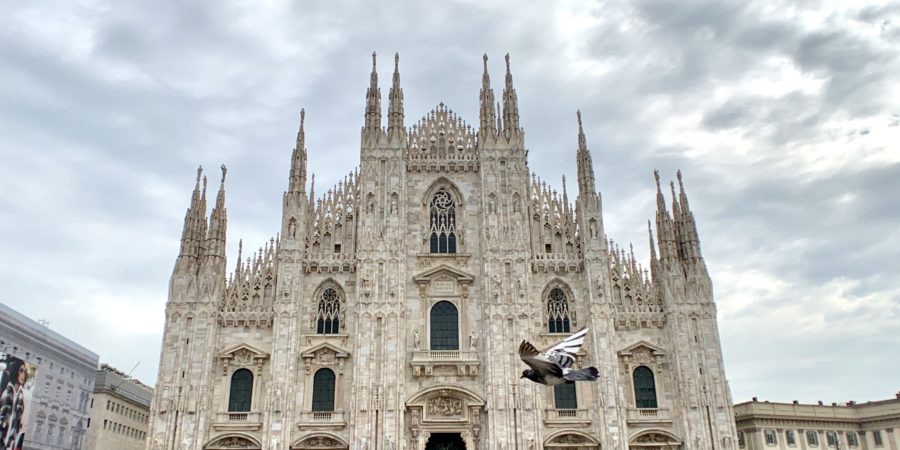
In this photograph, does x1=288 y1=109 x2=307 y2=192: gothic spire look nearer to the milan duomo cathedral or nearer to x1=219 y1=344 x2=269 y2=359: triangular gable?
the milan duomo cathedral

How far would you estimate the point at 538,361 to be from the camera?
17.9 m

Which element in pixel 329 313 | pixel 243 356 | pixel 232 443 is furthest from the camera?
pixel 329 313

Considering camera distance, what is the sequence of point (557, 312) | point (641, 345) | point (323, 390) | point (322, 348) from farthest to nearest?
1. point (557, 312)
2. point (641, 345)
3. point (322, 348)
4. point (323, 390)

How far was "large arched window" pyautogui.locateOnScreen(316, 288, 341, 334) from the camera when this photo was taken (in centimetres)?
3616

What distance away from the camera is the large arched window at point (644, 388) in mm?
35031

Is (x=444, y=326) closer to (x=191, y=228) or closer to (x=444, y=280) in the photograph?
(x=444, y=280)

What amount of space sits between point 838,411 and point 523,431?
30.3 metres

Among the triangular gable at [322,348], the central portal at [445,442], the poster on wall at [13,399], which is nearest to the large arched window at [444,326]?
the central portal at [445,442]

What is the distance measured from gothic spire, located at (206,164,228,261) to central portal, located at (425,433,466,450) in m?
14.5

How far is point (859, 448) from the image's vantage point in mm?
50250

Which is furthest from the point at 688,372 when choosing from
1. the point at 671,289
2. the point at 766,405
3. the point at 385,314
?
the point at 766,405

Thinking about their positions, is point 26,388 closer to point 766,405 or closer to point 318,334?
point 318,334

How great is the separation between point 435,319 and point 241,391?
407 inches

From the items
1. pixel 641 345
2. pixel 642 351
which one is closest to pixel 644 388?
pixel 642 351
